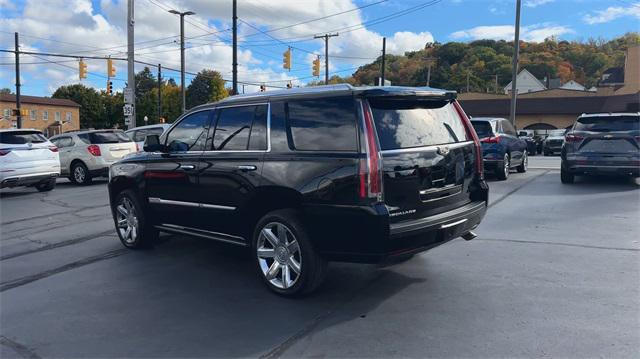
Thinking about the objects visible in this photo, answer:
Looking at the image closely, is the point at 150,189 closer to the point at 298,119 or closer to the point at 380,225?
the point at 298,119

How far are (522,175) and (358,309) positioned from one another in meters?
11.8

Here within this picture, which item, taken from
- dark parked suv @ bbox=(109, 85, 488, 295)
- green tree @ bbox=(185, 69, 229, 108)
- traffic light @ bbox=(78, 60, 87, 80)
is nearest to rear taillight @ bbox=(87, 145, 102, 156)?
dark parked suv @ bbox=(109, 85, 488, 295)

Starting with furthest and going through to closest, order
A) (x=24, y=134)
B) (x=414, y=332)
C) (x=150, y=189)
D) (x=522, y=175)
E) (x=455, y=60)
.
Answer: (x=455, y=60), (x=522, y=175), (x=24, y=134), (x=150, y=189), (x=414, y=332)

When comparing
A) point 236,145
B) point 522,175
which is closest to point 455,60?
point 522,175

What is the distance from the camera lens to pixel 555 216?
835cm

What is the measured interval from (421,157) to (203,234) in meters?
2.59

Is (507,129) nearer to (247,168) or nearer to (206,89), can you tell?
(247,168)

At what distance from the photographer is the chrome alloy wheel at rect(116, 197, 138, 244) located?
22.0 ft

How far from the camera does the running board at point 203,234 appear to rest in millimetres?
5344

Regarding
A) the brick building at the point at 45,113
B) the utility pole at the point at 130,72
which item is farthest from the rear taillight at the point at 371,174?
the brick building at the point at 45,113

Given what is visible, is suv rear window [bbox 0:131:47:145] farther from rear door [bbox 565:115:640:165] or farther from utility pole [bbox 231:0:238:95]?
utility pole [bbox 231:0:238:95]

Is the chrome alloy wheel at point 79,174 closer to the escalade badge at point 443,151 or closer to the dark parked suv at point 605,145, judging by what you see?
Answer: the dark parked suv at point 605,145

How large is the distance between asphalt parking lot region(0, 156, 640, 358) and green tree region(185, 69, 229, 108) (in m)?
89.5

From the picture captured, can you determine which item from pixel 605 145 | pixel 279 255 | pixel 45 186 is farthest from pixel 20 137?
pixel 605 145
